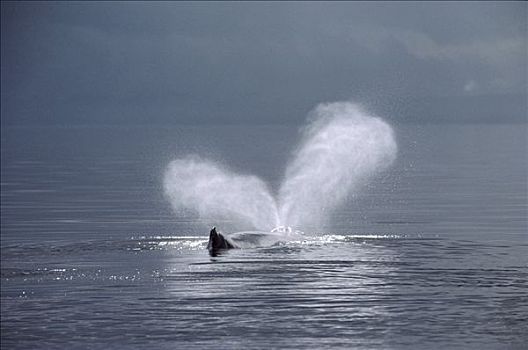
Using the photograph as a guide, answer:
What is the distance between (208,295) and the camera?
34812 millimetres

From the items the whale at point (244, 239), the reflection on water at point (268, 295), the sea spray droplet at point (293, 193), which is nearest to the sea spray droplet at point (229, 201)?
the sea spray droplet at point (293, 193)

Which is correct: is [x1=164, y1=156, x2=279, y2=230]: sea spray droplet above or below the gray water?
above

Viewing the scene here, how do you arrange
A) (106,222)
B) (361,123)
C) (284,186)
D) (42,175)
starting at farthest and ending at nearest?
(42,175), (284,186), (361,123), (106,222)

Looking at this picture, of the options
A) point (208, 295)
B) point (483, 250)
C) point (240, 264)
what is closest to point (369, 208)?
point (483, 250)

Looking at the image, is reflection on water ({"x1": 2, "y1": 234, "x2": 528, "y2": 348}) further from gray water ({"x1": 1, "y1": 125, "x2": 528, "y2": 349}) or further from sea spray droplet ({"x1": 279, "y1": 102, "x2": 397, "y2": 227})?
sea spray droplet ({"x1": 279, "y1": 102, "x2": 397, "y2": 227})

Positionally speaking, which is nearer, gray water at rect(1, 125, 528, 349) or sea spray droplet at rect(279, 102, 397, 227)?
gray water at rect(1, 125, 528, 349)

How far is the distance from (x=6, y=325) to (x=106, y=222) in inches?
1278

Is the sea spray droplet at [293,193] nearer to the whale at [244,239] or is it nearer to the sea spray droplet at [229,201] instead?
the sea spray droplet at [229,201]

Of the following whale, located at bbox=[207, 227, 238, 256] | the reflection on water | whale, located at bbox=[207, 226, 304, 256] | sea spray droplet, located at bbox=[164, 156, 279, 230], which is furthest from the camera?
sea spray droplet, located at bbox=[164, 156, 279, 230]

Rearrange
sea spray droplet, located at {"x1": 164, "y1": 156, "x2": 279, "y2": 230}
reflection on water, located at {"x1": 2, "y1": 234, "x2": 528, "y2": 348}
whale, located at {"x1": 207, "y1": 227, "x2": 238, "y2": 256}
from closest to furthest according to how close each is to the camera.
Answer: reflection on water, located at {"x1": 2, "y1": 234, "x2": 528, "y2": 348}
whale, located at {"x1": 207, "y1": 227, "x2": 238, "y2": 256}
sea spray droplet, located at {"x1": 164, "y1": 156, "x2": 279, "y2": 230}

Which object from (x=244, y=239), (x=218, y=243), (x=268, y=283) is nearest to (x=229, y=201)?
(x=244, y=239)

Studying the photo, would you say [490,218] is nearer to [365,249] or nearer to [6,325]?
[365,249]

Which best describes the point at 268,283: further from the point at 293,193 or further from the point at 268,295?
the point at 293,193

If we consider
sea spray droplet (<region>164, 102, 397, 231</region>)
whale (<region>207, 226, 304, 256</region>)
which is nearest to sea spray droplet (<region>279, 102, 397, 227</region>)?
sea spray droplet (<region>164, 102, 397, 231</region>)
